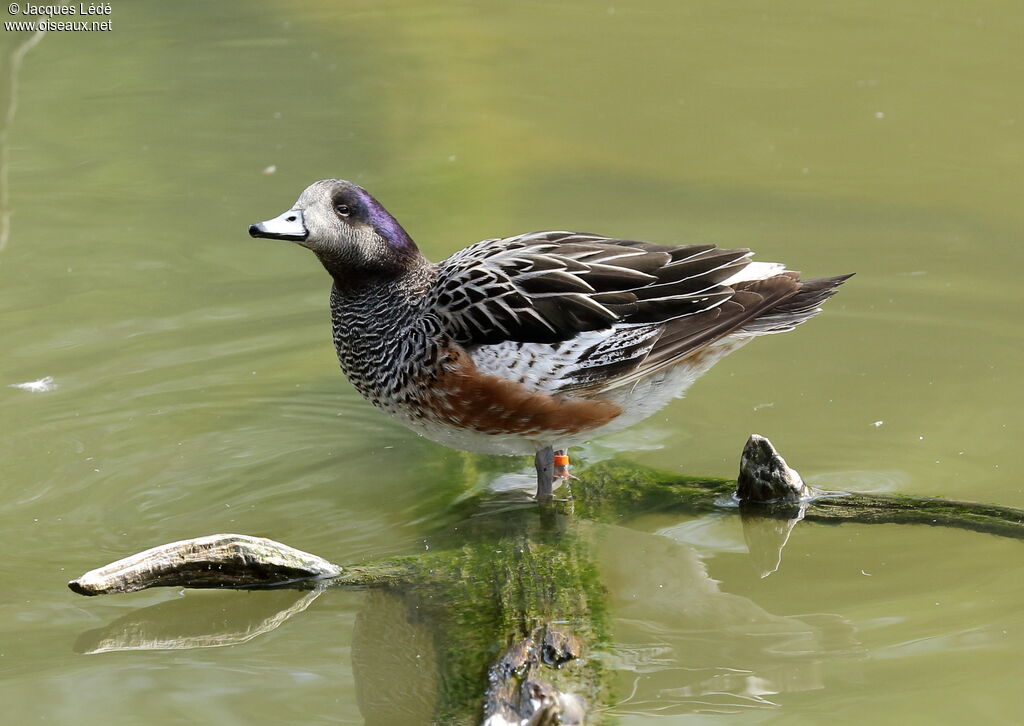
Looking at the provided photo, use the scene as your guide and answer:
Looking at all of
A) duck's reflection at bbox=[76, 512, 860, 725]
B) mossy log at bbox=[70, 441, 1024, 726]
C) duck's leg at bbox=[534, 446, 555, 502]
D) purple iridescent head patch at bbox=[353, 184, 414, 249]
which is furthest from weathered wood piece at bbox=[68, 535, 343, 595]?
purple iridescent head patch at bbox=[353, 184, 414, 249]

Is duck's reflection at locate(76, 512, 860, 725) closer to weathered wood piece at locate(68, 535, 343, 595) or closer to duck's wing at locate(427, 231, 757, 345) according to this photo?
weathered wood piece at locate(68, 535, 343, 595)

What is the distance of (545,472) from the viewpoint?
6.15m

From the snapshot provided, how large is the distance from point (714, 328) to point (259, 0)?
33.0 ft

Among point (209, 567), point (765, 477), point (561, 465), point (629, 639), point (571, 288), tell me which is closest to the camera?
point (629, 639)

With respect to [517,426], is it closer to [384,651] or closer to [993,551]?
[384,651]

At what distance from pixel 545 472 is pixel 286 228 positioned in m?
1.70

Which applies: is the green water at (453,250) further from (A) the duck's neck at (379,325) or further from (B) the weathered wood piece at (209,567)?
(A) the duck's neck at (379,325)

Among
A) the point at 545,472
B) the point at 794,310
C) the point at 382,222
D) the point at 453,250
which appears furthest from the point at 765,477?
the point at 453,250

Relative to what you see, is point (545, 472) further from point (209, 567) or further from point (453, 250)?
point (453, 250)

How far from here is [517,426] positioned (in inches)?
232

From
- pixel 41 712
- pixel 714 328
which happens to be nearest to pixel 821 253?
pixel 714 328

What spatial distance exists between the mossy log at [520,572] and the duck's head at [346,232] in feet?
4.25

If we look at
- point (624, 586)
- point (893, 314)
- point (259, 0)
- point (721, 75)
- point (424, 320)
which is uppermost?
point (259, 0)

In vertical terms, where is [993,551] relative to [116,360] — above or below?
below
